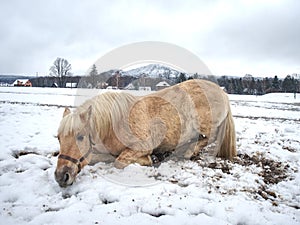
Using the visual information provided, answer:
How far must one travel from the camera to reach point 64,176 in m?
3.08

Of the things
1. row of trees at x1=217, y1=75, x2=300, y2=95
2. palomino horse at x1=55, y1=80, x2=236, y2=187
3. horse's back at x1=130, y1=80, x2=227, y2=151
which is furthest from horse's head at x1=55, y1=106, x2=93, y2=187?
row of trees at x1=217, y1=75, x2=300, y2=95

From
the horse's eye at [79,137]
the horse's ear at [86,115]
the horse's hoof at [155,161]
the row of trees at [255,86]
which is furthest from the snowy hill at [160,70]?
the row of trees at [255,86]

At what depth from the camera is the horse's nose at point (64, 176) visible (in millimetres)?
3061

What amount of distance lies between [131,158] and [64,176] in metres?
1.23

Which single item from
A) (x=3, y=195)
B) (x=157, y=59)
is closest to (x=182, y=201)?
(x=3, y=195)

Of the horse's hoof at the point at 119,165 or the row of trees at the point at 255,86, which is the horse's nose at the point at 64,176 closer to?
the horse's hoof at the point at 119,165

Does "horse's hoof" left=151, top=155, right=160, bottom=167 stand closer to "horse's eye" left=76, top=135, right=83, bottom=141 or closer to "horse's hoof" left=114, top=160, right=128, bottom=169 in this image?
"horse's hoof" left=114, top=160, right=128, bottom=169

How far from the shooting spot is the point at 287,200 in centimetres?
329

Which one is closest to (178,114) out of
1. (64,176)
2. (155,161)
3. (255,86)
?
(155,161)

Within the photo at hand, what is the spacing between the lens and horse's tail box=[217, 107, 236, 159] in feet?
16.4

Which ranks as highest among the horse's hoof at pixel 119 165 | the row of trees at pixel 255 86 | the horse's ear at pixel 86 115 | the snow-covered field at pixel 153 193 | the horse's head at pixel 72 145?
the row of trees at pixel 255 86

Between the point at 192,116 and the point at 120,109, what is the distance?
1.61 m

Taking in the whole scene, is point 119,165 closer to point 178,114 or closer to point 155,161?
point 155,161

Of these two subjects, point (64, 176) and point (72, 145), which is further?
point (72, 145)
